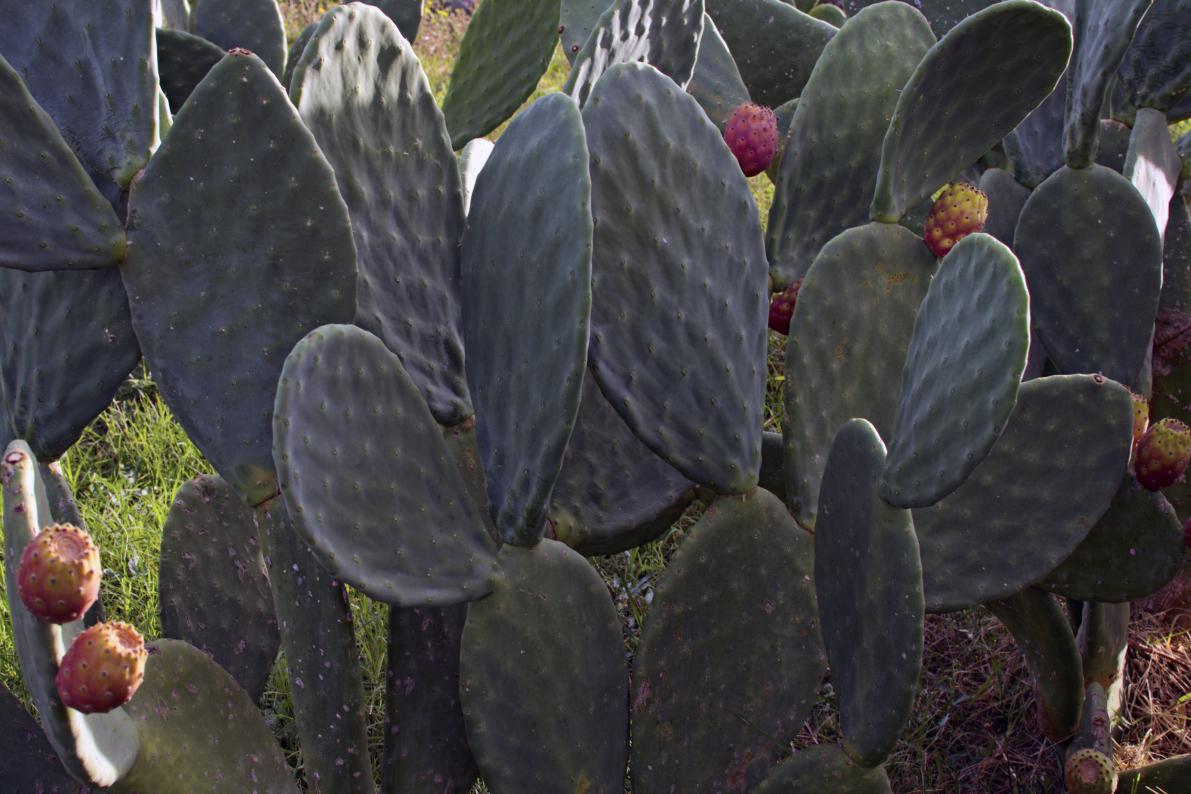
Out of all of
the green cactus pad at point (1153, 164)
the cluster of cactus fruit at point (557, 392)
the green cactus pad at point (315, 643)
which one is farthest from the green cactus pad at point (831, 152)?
the green cactus pad at point (315, 643)

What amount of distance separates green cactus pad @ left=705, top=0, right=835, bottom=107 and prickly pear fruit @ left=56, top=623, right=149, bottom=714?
1568mm

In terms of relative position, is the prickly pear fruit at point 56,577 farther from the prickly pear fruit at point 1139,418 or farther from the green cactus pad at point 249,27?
the prickly pear fruit at point 1139,418

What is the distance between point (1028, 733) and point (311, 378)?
1.41 m

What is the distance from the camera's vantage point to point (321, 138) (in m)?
1.26

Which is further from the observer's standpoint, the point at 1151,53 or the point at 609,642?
the point at 1151,53

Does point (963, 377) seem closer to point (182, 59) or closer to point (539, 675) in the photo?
point (539, 675)

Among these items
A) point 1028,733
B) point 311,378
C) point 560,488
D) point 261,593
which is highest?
point 311,378

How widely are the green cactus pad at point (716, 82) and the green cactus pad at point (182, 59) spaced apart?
732 mm

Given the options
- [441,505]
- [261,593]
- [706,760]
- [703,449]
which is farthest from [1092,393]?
[261,593]

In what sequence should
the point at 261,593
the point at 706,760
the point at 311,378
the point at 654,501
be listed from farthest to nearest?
the point at 261,593
the point at 654,501
the point at 706,760
the point at 311,378

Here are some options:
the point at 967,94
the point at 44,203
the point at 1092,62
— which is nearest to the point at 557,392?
the point at 44,203

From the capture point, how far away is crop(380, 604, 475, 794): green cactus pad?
1.37 m

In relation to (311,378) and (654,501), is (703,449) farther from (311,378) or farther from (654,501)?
(311,378)

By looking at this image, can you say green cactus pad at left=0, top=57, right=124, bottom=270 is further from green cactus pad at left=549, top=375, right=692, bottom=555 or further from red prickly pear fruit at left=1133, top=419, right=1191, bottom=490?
red prickly pear fruit at left=1133, top=419, right=1191, bottom=490
